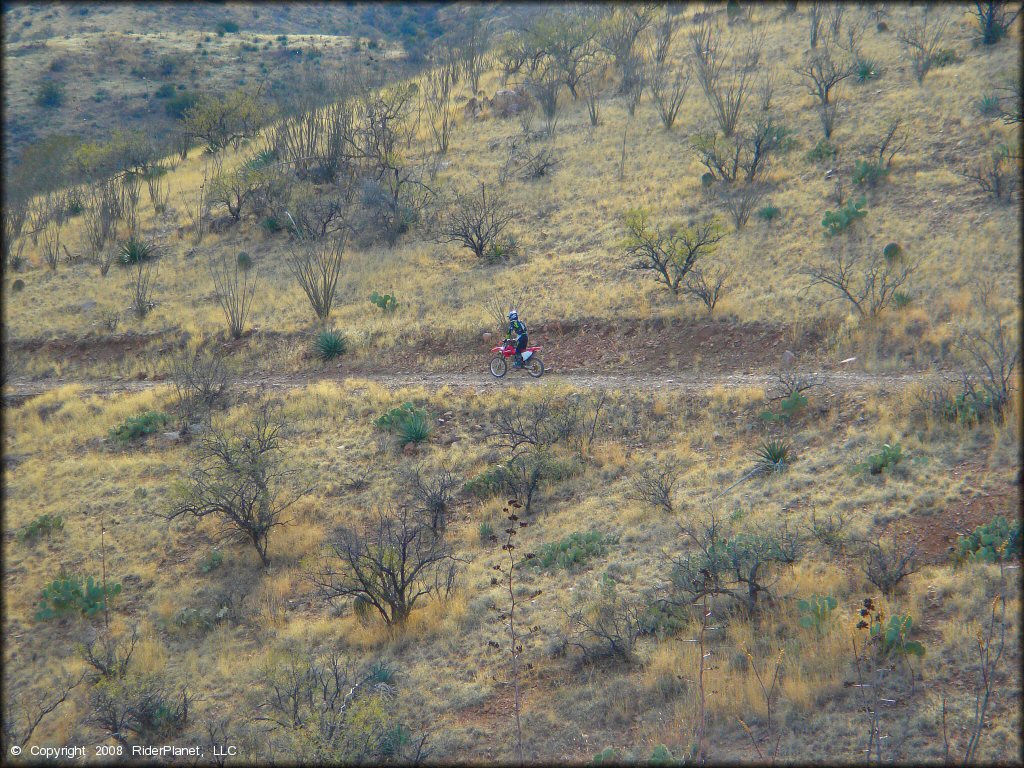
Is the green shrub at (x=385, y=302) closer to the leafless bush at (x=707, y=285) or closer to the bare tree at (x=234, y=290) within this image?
the bare tree at (x=234, y=290)

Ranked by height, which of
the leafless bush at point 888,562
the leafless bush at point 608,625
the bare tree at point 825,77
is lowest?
the leafless bush at point 608,625

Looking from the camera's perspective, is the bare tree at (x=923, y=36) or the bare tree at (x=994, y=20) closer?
the bare tree at (x=994, y=20)

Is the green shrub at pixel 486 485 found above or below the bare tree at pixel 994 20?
below

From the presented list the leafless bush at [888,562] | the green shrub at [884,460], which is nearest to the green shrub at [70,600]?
the leafless bush at [888,562]

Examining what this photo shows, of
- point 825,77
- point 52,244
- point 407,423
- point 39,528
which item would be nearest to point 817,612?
point 407,423

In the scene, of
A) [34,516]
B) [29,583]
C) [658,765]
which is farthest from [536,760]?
[34,516]

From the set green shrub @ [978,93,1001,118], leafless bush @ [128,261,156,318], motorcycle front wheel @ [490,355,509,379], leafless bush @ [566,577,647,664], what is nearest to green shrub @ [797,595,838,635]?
leafless bush @ [566,577,647,664]

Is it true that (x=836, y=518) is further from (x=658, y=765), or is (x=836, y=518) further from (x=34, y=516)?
(x=34, y=516)
